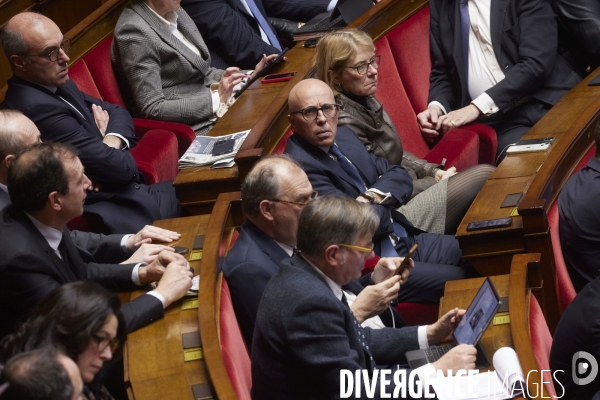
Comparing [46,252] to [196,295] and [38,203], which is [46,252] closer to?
[38,203]

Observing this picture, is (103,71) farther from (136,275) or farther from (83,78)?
(136,275)

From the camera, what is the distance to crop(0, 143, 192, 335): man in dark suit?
53.5 inches

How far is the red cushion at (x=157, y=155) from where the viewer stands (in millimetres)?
2092

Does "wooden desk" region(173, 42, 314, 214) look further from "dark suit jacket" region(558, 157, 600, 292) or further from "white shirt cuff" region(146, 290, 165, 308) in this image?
"dark suit jacket" region(558, 157, 600, 292)

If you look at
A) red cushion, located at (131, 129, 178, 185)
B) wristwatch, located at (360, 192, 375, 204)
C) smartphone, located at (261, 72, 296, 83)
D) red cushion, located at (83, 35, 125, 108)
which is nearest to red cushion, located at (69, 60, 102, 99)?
red cushion, located at (83, 35, 125, 108)

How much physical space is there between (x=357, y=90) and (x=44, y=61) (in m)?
0.66

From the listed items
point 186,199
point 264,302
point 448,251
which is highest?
point 264,302

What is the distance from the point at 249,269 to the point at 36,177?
1.13 feet

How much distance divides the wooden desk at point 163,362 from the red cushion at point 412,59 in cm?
126

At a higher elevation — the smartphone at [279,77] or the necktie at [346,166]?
the smartphone at [279,77]

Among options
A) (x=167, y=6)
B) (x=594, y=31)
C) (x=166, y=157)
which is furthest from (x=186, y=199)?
(x=594, y=31)

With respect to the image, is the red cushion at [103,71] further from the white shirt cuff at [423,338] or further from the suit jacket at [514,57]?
the white shirt cuff at [423,338]

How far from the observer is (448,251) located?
183 cm

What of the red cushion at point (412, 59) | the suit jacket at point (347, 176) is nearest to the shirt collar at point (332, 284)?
the suit jacket at point (347, 176)
